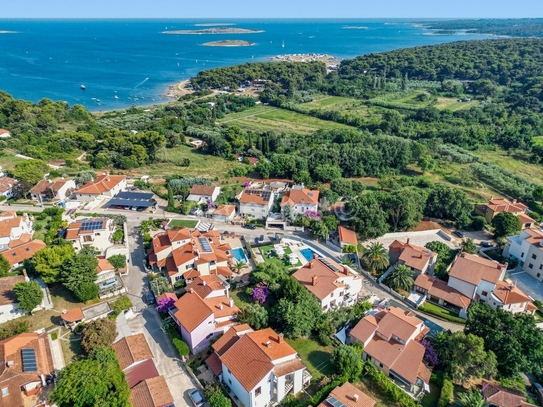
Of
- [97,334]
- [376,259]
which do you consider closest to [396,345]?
[376,259]

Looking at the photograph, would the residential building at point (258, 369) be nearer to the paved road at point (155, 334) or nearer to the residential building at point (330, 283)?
the paved road at point (155, 334)

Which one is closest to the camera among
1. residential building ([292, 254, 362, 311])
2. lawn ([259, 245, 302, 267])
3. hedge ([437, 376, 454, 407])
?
hedge ([437, 376, 454, 407])

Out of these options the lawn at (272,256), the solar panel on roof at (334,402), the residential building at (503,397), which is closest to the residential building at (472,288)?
the residential building at (503,397)

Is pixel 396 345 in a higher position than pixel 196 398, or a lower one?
higher

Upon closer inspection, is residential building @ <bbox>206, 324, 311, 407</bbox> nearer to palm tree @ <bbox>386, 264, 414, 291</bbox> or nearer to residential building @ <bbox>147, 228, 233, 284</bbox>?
residential building @ <bbox>147, 228, 233, 284</bbox>

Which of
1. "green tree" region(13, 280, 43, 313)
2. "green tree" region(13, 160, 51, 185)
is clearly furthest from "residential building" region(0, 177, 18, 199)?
"green tree" region(13, 280, 43, 313)

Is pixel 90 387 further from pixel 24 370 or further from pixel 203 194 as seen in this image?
pixel 203 194
